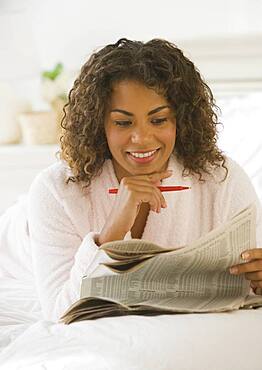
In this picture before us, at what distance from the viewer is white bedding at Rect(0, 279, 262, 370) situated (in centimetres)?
119

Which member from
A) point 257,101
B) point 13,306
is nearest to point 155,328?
point 13,306

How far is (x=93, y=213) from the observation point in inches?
68.6

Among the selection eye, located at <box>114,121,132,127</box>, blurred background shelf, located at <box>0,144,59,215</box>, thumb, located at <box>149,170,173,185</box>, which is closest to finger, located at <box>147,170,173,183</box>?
thumb, located at <box>149,170,173,185</box>

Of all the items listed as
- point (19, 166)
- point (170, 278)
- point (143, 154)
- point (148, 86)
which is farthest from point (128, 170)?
point (19, 166)

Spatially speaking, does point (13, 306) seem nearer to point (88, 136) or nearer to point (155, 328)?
point (88, 136)

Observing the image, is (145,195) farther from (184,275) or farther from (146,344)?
(146,344)

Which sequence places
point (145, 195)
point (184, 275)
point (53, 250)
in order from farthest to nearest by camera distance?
1. point (53, 250)
2. point (145, 195)
3. point (184, 275)

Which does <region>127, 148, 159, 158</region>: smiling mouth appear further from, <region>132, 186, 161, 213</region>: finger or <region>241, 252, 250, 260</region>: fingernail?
<region>241, 252, 250, 260</region>: fingernail

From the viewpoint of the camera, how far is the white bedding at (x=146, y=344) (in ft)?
3.92

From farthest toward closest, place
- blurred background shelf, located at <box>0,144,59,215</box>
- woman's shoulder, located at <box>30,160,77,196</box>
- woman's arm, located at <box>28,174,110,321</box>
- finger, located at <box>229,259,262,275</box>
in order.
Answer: blurred background shelf, located at <box>0,144,59,215</box>, woman's shoulder, located at <box>30,160,77,196</box>, woman's arm, located at <box>28,174,110,321</box>, finger, located at <box>229,259,262,275</box>

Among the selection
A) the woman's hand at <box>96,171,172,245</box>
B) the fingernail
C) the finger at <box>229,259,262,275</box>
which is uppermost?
the woman's hand at <box>96,171,172,245</box>

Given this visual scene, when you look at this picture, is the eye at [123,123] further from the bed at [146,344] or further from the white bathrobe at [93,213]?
the bed at [146,344]

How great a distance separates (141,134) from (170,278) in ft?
1.02

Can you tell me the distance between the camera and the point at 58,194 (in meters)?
1.70
